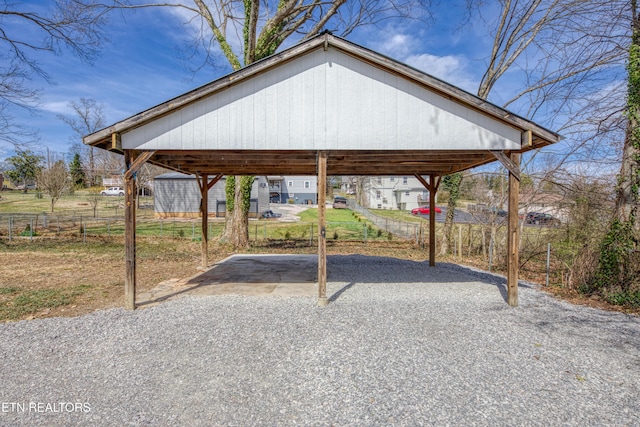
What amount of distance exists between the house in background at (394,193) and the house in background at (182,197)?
76.9 feet

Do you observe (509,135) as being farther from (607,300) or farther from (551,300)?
(607,300)

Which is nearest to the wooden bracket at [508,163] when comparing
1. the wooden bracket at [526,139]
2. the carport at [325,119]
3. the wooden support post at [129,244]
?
the carport at [325,119]

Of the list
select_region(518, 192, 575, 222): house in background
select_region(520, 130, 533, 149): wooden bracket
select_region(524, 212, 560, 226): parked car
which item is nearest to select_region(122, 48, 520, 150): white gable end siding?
select_region(520, 130, 533, 149): wooden bracket

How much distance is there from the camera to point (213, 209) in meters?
25.9

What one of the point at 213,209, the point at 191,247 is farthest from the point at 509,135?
the point at 213,209

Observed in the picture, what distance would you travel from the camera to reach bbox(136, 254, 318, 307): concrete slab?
6.88m

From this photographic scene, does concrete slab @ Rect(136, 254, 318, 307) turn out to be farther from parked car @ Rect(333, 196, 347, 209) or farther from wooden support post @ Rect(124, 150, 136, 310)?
parked car @ Rect(333, 196, 347, 209)

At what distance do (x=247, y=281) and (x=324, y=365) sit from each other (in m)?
4.52

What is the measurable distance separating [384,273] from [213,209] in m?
19.9

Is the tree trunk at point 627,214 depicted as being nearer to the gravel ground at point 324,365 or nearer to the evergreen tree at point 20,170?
the gravel ground at point 324,365

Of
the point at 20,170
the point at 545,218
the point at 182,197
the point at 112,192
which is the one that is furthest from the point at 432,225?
the point at 20,170

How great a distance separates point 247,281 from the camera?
Answer: 26.1ft

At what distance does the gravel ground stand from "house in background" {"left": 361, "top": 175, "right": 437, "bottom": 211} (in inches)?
1510

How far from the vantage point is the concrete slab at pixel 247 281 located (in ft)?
22.6
